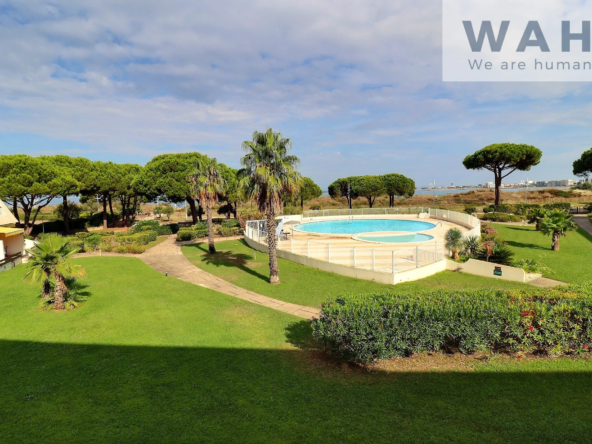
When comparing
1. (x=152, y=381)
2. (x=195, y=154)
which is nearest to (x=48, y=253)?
(x=152, y=381)

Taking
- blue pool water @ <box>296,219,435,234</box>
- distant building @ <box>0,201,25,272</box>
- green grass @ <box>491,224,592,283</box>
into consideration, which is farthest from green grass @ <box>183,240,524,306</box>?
blue pool water @ <box>296,219,435,234</box>

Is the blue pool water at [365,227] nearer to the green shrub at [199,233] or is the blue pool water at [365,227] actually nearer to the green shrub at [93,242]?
the green shrub at [199,233]

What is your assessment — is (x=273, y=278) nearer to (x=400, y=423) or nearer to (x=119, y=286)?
(x=119, y=286)

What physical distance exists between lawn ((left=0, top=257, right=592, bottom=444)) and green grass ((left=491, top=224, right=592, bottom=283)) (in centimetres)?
1048

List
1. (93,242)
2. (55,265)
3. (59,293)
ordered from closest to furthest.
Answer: (55,265) < (59,293) < (93,242)

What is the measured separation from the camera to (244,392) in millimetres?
7000

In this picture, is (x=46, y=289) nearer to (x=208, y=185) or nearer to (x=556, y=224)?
(x=208, y=185)

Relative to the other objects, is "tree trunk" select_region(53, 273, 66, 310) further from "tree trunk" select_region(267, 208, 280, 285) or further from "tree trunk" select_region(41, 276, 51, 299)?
"tree trunk" select_region(267, 208, 280, 285)

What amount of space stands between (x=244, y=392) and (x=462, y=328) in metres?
5.81

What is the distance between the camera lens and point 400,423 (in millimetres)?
5727

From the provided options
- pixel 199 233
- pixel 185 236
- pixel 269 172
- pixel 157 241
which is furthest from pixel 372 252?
pixel 157 241

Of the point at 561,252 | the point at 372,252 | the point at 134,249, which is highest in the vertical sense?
the point at 372,252

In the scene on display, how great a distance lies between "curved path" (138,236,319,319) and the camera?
13133mm

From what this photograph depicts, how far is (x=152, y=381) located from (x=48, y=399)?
2161 millimetres
